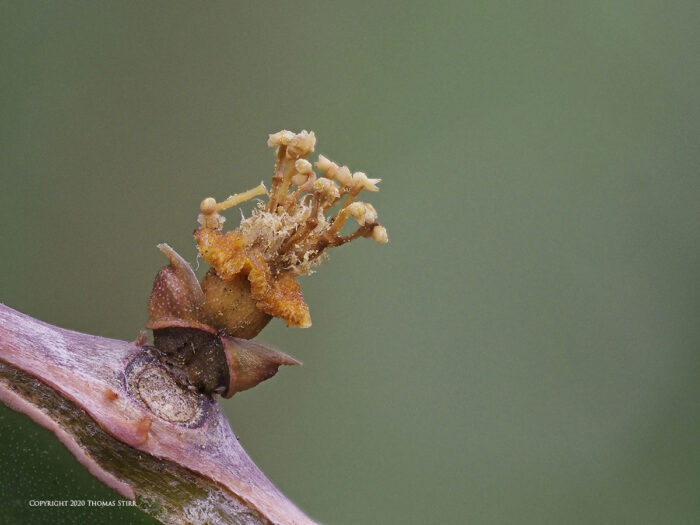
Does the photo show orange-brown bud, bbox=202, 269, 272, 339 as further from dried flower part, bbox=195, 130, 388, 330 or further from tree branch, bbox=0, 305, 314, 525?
tree branch, bbox=0, 305, 314, 525

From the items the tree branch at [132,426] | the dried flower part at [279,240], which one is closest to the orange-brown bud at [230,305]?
the dried flower part at [279,240]

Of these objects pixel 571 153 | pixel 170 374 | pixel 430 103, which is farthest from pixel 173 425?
pixel 571 153

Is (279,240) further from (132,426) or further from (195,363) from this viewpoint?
(132,426)

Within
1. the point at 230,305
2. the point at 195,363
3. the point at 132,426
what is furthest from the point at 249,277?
the point at 132,426

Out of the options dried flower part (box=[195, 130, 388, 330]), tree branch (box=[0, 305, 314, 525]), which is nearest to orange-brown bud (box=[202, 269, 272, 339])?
dried flower part (box=[195, 130, 388, 330])

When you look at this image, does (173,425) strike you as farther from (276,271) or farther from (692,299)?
(692,299)

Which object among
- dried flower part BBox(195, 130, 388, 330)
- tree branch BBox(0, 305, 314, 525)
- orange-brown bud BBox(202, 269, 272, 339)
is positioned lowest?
tree branch BBox(0, 305, 314, 525)

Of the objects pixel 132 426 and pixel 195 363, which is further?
pixel 195 363
